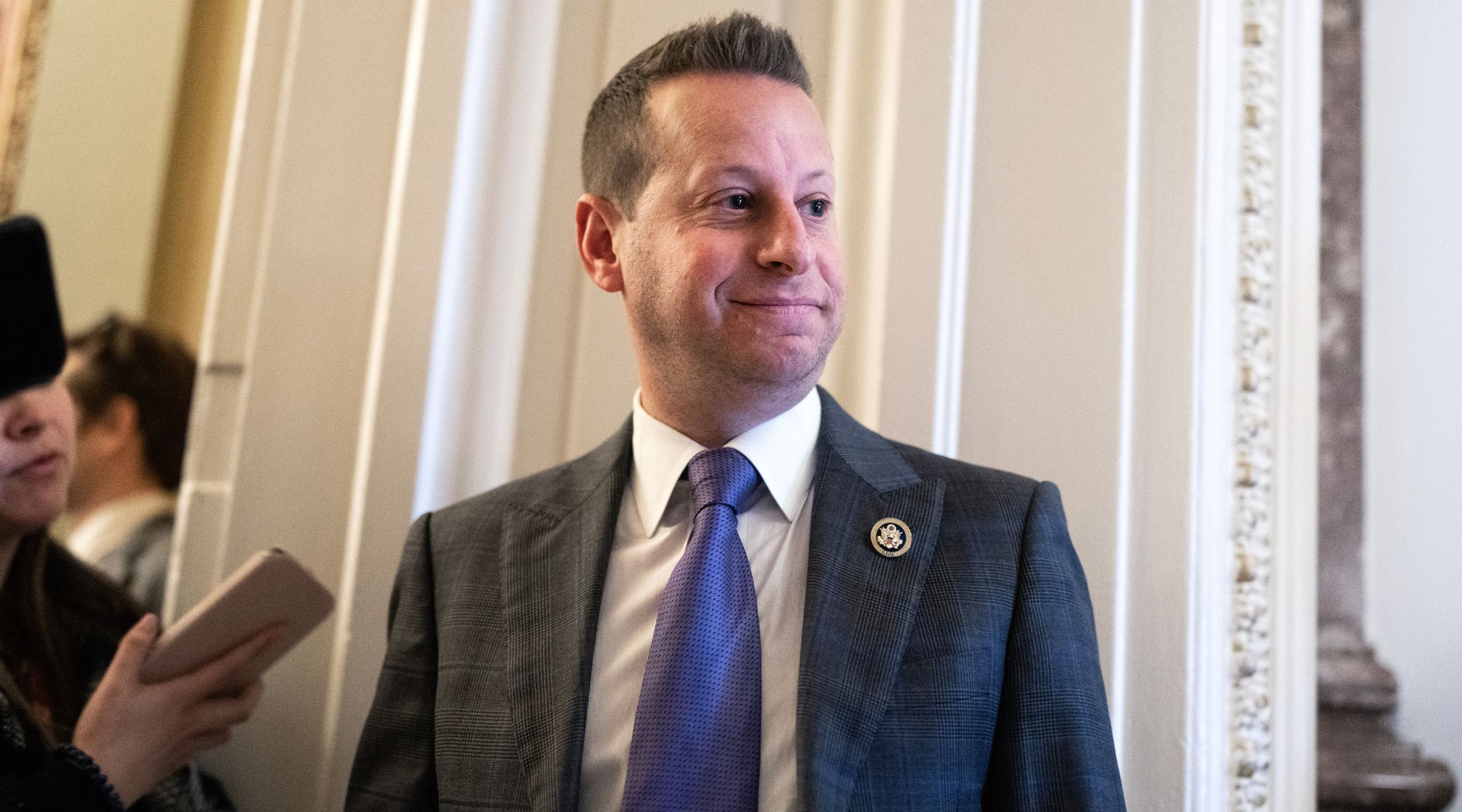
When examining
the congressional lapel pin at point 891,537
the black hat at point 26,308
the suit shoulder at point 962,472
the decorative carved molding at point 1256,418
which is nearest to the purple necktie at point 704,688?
the congressional lapel pin at point 891,537

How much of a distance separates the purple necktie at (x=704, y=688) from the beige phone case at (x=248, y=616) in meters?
0.55

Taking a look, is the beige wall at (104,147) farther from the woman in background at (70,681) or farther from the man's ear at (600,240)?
the man's ear at (600,240)

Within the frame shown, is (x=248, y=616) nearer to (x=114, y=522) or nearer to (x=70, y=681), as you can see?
(x=70, y=681)

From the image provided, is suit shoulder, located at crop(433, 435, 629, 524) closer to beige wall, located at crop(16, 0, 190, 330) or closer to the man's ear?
the man's ear

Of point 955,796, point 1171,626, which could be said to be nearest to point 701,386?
point 955,796

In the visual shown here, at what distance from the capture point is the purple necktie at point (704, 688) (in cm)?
138

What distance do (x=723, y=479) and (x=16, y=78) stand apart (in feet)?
7.22

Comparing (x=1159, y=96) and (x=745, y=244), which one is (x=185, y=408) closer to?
(x=745, y=244)

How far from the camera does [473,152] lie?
7.07ft

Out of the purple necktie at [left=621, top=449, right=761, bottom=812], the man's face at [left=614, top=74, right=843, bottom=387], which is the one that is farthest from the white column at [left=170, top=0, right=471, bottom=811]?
the purple necktie at [left=621, top=449, right=761, bottom=812]

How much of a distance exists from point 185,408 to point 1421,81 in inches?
106

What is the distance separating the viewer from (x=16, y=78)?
2.78 metres

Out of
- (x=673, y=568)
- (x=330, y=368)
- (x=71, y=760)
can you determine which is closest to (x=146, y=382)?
(x=330, y=368)

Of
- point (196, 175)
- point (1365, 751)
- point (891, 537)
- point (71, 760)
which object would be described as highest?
point (196, 175)
